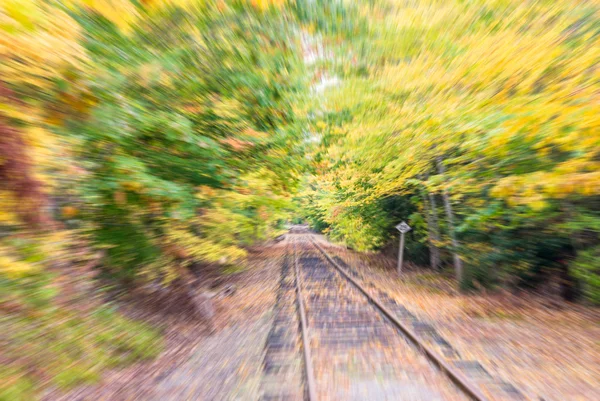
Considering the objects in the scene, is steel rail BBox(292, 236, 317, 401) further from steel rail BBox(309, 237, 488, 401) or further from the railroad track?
steel rail BBox(309, 237, 488, 401)

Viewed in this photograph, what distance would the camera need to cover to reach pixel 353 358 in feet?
15.5

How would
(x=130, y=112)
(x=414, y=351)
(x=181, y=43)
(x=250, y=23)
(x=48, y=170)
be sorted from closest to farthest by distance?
(x=48, y=170)
(x=130, y=112)
(x=181, y=43)
(x=250, y=23)
(x=414, y=351)

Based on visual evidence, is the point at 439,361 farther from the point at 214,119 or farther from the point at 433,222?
the point at 433,222

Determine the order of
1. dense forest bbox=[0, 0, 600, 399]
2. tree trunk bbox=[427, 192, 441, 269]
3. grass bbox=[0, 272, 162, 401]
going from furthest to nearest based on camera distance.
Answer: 1. tree trunk bbox=[427, 192, 441, 269]
2. grass bbox=[0, 272, 162, 401]
3. dense forest bbox=[0, 0, 600, 399]

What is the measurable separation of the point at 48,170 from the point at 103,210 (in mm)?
1577

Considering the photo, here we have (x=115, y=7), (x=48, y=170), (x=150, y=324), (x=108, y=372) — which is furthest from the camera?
(x=150, y=324)

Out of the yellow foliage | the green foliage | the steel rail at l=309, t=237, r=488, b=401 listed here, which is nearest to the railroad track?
the steel rail at l=309, t=237, r=488, b=401

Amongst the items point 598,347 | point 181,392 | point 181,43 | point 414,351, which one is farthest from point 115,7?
point 598,347

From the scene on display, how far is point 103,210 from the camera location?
421cm

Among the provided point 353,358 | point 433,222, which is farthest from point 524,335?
point 433,222

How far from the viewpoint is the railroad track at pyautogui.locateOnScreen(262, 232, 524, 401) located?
A: 3805mm

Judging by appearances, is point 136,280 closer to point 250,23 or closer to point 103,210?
point 103,210

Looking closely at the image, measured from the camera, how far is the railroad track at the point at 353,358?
3.80 metres

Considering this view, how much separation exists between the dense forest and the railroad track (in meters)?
2.52
